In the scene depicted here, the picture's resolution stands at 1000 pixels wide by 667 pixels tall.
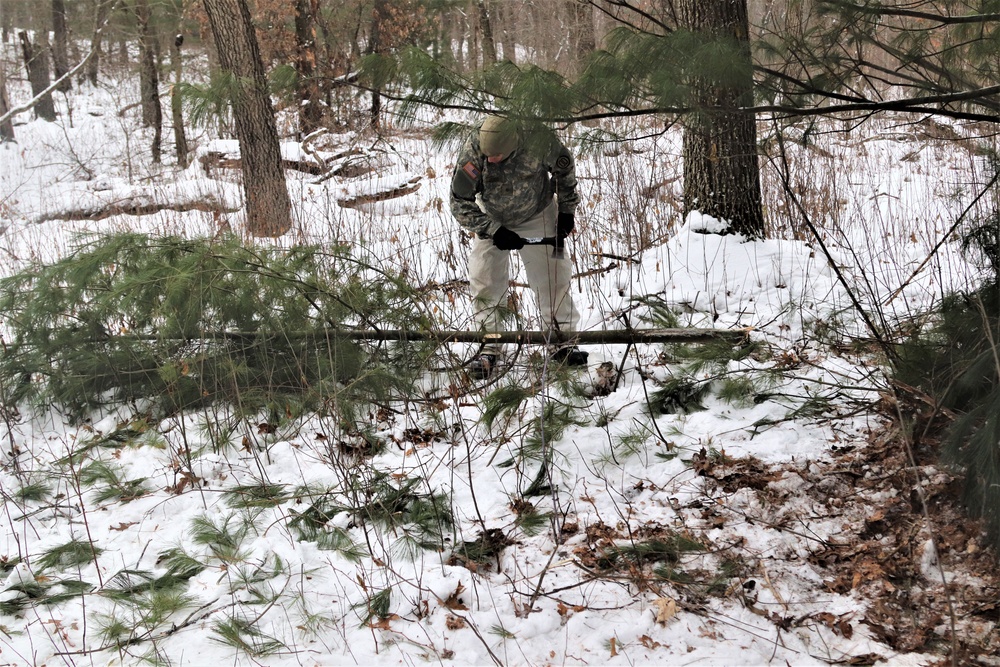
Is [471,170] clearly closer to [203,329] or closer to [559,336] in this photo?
[559,336]

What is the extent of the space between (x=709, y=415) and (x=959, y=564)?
4.43 feet

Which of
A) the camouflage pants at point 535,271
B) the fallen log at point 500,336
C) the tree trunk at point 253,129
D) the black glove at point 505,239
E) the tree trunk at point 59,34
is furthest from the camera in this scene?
the tree trunk at point 59,34

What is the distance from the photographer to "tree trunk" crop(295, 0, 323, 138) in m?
12.0

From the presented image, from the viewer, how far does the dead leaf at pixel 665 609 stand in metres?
2.40

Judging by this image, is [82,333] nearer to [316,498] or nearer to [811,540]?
[316,498]

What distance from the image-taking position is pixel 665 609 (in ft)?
7.91

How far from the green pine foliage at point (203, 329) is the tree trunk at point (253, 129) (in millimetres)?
3219

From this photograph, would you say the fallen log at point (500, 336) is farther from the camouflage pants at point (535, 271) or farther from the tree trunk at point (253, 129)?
the tree trunk at point (253, 129)

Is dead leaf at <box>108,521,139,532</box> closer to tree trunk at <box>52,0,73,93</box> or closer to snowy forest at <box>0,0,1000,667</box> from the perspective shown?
snowy forest at <box>0,0,1000,667</box>

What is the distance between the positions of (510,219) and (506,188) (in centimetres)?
22

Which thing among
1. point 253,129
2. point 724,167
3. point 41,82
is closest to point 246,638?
point 724,167

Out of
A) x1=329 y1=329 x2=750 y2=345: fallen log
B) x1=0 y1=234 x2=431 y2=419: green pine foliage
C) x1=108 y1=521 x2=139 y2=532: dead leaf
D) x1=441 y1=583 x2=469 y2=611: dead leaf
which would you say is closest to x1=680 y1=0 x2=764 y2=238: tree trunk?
x1=329 y1=329 x2=750 y2=345: fallen log

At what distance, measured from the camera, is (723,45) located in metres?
2.60

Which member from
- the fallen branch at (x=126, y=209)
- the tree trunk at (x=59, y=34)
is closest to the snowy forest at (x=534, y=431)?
the fallen branch at (x=126, y=209)
